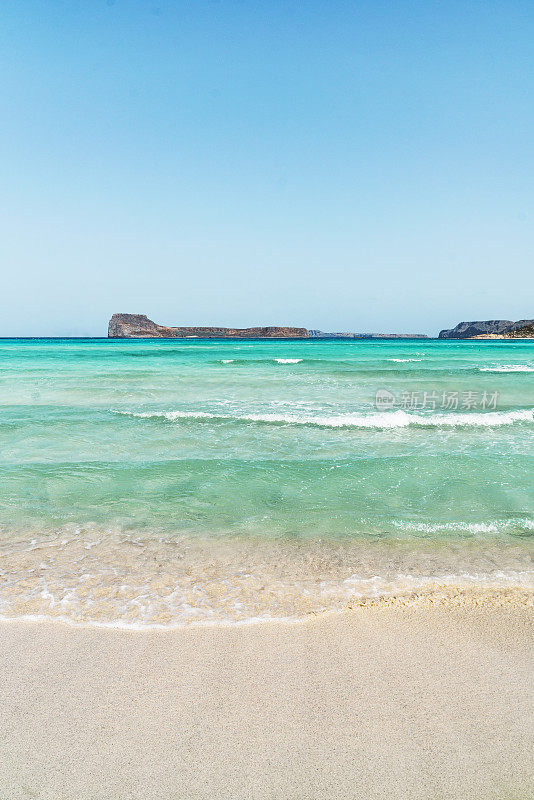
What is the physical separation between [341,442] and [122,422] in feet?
17.7

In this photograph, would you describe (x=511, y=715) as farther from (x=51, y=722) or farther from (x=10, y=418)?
(x=10, y=418)

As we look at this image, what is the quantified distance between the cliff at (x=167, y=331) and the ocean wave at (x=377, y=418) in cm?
13699

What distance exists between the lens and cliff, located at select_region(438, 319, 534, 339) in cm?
15051

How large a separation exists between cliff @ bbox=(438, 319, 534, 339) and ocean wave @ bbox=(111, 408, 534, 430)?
151 m

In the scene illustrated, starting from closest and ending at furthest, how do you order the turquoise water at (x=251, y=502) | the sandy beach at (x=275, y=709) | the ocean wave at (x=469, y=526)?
the sandy beach at (x=275, y=709) → the turquoise water at (x=251, y=502) → the ocean wave at (x=469, y=526)

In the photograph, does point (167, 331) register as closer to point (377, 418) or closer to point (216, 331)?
point (216, 331)

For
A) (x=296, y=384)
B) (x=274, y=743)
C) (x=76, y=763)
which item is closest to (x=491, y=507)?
(x=274, y=743)

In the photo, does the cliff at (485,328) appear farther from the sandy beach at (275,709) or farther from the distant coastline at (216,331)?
the sandy beach at (275,709)

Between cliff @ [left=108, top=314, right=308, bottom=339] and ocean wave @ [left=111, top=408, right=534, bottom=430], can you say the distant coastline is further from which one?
ocean wave @ [left=111, top=408, right=534, bottom=430]

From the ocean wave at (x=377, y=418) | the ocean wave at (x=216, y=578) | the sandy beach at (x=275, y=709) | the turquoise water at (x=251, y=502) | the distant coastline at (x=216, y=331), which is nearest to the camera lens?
the sandy beach at (x=275, y=709)

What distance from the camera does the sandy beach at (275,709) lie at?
6.86ft

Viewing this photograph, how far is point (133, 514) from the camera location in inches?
219

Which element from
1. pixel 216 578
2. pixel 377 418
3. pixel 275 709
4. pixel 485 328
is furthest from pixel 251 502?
pixel 485 328

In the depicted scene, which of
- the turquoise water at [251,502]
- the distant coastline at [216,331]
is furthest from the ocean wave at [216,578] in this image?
the distant coastline at [216,331]
